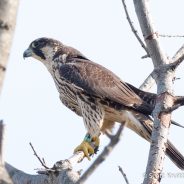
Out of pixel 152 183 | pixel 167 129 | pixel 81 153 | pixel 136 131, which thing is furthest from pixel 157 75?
pixel 136 131

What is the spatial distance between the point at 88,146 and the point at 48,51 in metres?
1.96

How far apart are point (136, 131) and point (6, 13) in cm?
440

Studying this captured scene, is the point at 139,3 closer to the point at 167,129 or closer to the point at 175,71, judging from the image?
the point at 175,71

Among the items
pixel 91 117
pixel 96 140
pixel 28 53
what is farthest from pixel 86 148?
pixel 28 53

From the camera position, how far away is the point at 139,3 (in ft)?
9.95

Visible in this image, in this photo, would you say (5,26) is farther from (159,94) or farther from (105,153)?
(159,94)

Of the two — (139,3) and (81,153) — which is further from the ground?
(139,3)

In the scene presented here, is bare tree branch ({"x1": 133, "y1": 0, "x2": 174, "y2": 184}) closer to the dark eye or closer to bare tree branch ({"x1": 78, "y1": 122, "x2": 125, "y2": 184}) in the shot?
bare tree branch ({"x1": 78, "y1": 122, "x2": 125, "y2": 184})

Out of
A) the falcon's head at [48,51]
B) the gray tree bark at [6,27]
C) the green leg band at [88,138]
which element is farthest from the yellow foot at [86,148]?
the gray tree bark at [6,27]

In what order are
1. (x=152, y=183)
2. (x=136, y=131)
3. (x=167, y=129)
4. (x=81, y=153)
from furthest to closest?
(x=136, y=131)
(x=81, y=153)
(x=167, y=129)
(x=152, y=183)

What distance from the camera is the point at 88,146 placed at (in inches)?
200

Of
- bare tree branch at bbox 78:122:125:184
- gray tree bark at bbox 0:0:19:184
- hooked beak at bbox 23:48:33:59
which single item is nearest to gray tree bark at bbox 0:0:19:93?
gray tree bark at bbox 0:0:19:184

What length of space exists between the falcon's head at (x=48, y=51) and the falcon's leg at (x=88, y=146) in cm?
139

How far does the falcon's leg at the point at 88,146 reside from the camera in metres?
4.87
